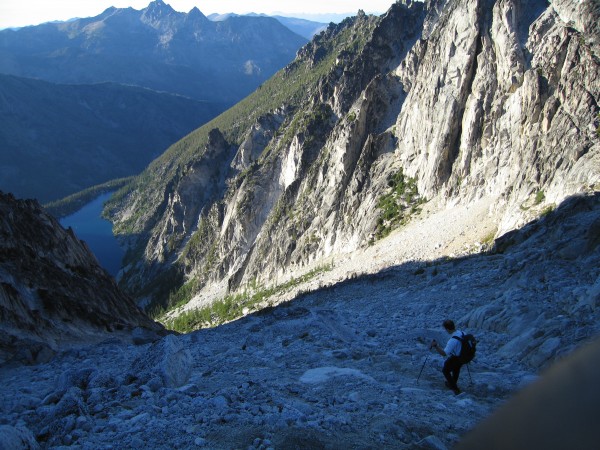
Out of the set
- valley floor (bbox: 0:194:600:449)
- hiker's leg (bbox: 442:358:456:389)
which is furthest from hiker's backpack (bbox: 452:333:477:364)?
valley floor (bbox: 0:194:600:449)

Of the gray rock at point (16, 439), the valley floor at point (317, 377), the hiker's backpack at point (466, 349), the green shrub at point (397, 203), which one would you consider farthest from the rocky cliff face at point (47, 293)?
the green shrub at point (397, 203)

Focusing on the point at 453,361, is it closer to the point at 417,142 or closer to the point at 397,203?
the point at 397,203

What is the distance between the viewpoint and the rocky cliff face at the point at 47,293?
23.4 meters

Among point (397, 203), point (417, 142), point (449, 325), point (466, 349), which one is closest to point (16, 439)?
point (466, 349)

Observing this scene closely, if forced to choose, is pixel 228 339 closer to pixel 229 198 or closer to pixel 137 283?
pixel 229 198

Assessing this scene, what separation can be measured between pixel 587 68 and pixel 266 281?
5893cm

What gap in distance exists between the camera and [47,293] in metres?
27.4

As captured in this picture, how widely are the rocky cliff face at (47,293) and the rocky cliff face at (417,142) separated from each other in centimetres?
2838

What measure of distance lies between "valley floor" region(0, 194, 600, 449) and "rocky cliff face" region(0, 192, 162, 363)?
4059 millimetres

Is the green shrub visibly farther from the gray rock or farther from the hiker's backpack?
the gray rock

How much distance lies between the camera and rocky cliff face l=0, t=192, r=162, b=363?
23422 mm

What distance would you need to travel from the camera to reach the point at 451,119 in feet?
193

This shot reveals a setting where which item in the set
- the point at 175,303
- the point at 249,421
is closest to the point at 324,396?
the point at 249,421

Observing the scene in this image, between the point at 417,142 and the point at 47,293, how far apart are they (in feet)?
173
